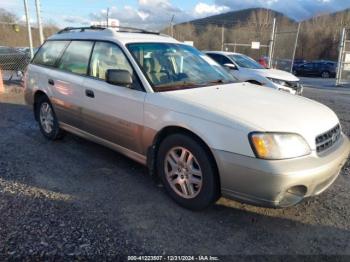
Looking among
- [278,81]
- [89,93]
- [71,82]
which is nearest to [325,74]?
[278,81]

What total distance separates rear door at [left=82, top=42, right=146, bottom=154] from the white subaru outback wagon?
0.01 meters

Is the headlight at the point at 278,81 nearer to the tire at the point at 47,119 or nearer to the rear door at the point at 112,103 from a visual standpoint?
the tire at the point at 47,119

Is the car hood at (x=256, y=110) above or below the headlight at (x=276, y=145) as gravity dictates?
above

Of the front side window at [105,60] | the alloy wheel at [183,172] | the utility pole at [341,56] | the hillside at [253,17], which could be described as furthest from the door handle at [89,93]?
the hillside at [253,17]

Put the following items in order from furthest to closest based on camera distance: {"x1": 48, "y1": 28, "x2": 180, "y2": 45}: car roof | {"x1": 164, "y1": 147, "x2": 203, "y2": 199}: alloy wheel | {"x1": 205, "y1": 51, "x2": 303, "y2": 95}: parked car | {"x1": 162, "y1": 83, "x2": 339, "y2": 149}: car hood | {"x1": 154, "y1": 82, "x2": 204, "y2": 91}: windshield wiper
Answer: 1. {"x1": 205, "y1": 51, "x2": 303, "y2": 95}: parked car
2. {"x1": 48, "y1": 28, "x2": 180, "y2": 45}: car roof
3. {"x1": 154, "y1": 82, "x2": 204, "y2": 91}: windshield wiper
4. {"x1": 164, "y1": 147, "x2": 203, "y2": 199}: alloy wheel
5. {"x1": 162, "y1": 83, "x2": 339, "y2": 149}: car hood

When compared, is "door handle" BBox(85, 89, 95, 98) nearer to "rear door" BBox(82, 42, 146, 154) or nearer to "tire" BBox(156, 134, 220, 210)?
"rear door" BBox(82, 42, 146, 154)

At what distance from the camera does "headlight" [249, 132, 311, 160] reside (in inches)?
113

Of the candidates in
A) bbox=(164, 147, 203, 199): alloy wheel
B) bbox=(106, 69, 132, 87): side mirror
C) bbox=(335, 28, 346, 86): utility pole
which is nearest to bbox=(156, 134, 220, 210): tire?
bbox=(164, 147, 203, 199): alloy wheel

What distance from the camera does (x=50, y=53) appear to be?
5516 mm

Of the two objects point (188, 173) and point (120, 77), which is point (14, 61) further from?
point (188, 173)

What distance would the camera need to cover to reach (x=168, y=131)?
3.58 meters

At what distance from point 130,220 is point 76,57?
2.63m

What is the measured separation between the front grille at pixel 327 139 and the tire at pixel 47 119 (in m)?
3.93

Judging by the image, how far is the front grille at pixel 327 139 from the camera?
310cm
